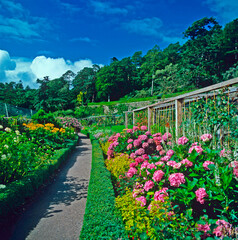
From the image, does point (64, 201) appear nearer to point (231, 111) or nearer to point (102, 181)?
point (102, 181)

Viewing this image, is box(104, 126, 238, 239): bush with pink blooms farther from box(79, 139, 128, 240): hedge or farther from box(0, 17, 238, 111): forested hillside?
box(0, 17, 238, 111): forested hillside

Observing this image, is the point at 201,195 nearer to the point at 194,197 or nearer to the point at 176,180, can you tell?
the point at 194,197

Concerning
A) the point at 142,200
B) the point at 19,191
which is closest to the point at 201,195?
the point at 142,200

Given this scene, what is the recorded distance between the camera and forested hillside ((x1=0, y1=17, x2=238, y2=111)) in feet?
96.1

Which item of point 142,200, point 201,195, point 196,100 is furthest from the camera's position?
point 196,100

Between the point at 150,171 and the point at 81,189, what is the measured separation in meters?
2.18

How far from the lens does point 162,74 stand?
35.4 metres

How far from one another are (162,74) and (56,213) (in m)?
35.5

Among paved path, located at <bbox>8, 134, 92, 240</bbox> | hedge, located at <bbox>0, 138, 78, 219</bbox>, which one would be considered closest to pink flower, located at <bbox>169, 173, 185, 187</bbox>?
paved path, located at <bbox>8, 134, 92, 240</bbox>

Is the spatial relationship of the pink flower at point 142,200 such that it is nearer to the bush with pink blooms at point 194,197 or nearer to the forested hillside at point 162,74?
the bush with pink blooms at point 194,197

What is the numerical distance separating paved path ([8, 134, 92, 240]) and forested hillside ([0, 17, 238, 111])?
87.3 feet

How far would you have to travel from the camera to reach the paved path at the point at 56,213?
7.82 feet

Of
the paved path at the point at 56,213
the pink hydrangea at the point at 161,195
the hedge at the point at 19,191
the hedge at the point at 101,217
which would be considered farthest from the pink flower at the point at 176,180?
the hedge at the point at 19,191

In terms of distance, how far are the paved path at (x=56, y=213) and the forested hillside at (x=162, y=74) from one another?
2660cm
